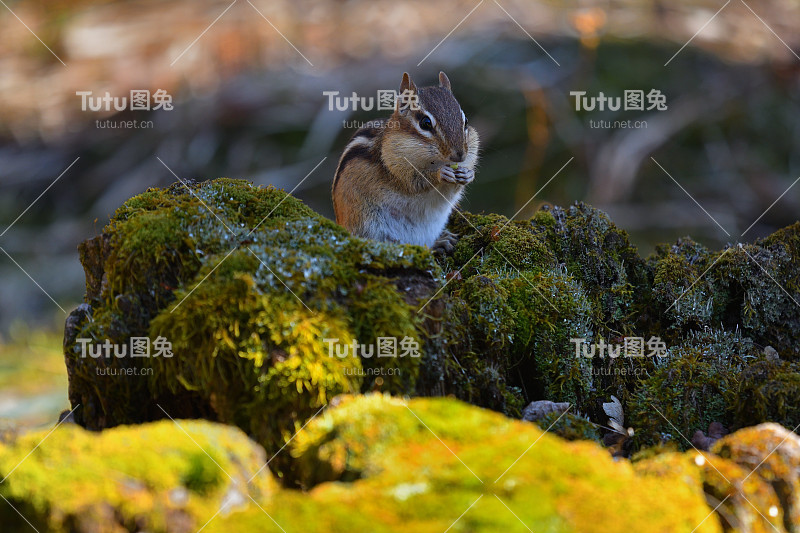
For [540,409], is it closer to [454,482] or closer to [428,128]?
[454,482]

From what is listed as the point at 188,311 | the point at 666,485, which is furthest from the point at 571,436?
the point at 188,311

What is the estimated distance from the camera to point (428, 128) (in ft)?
15.5

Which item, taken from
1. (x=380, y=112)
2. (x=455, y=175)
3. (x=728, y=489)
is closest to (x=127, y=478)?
(x=728, y=489)

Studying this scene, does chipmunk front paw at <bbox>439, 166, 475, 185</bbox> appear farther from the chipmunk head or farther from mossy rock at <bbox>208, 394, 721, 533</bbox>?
mossy rock at <bbox>208, 394, 721, 533</bbox>

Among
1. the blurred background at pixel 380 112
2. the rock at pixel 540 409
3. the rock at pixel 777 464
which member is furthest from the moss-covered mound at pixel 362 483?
the blurred background at pixel 380 112

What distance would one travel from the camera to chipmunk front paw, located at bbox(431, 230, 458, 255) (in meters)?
4.33

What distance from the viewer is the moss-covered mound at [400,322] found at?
102 inches

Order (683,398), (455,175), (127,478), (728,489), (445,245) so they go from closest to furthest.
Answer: (127,478) → (728,489) → (683,398) → (445,245) → (455,175)

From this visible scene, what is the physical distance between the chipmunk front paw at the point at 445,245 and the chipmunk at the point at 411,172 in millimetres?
185

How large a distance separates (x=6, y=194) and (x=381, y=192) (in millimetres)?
5049

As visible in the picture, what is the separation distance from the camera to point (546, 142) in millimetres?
8344

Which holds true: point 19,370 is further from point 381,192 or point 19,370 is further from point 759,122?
point 759,122

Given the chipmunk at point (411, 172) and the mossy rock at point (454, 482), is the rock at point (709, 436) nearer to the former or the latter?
the mossy rock at point (454, 482)

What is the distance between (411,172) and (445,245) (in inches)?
28.4
